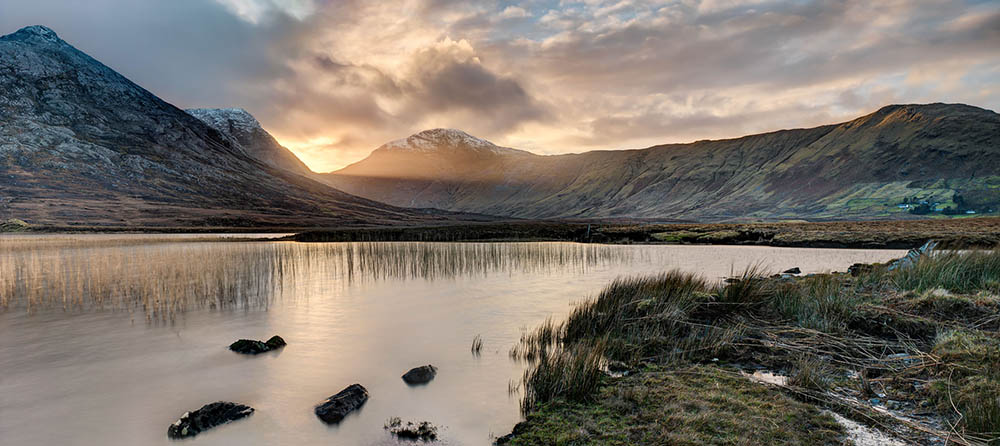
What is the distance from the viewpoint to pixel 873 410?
20.9ft

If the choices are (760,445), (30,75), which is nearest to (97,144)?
(30,75)

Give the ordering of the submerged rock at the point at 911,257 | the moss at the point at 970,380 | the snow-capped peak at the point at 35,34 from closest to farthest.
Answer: the moss at the point at 970,380, the submerged rock at the point at 911,257, the snow-capped peak at the point at 35,34

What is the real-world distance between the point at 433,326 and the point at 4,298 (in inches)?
633

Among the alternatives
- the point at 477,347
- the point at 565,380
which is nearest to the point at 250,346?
the point at 477,347

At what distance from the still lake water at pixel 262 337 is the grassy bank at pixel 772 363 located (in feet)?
4.84

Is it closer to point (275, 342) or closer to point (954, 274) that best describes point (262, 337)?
point (275, 342)

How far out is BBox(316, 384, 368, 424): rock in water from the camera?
7.35 m

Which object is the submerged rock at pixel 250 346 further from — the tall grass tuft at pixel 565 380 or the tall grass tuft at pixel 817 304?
the tall grass tuft at pixel 817 304

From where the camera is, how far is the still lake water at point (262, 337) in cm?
735

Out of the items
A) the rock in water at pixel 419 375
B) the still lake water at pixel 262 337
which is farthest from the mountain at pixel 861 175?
the rock in water at pixel 419 375

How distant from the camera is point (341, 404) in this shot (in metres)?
7.62

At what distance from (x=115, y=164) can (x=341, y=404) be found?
557ft

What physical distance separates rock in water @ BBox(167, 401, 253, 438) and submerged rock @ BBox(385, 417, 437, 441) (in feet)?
8.20

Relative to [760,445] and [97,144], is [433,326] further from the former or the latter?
[97,144]
